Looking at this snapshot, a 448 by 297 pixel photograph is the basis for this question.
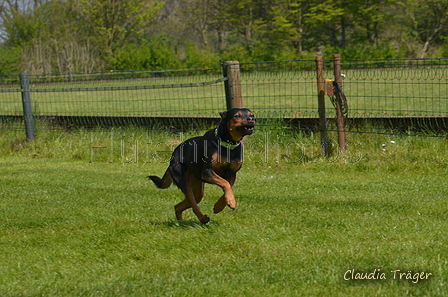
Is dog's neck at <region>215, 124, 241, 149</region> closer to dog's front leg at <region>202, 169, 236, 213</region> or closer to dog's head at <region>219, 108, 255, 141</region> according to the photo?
dog's head at <region>219, 108, 255, 141</region>

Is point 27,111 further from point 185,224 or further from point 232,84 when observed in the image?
point 185,224

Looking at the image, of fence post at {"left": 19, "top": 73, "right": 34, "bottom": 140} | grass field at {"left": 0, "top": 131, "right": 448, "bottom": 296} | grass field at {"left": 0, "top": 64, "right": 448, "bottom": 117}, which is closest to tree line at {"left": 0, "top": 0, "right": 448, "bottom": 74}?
grass field at {"left": 0, "top": 64, "right": 448, "bottom": 117}

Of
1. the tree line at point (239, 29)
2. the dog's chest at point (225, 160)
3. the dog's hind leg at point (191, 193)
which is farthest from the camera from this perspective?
the tree line at point (239, 29)

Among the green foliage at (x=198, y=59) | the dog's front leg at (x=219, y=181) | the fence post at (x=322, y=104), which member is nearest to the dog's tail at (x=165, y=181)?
the dog's front leg at (x=219, y=181)

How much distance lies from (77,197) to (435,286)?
5106 millimetres

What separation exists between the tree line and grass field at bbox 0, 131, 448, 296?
1193 inches

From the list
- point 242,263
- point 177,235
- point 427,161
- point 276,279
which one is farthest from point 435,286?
point 427,161

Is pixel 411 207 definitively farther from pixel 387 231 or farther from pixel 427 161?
pixel 427 161

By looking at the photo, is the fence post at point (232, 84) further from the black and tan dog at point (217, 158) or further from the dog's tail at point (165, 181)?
the black and tan dog at point (217, 158)

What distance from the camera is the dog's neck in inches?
213

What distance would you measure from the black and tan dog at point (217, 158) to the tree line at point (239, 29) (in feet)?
110

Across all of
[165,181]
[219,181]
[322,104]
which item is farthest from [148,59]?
[219,181]

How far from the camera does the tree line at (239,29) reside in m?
41.7

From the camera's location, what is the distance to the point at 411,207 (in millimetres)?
6387
